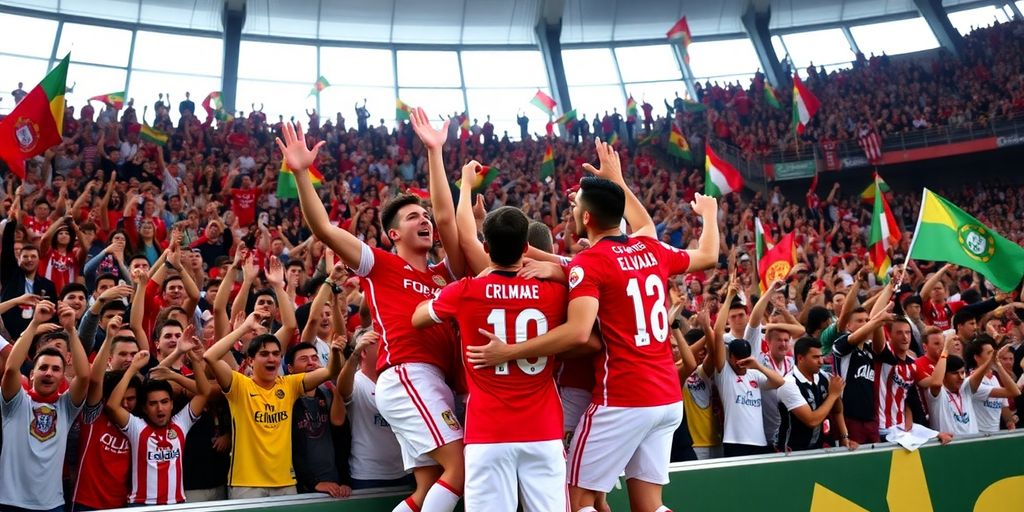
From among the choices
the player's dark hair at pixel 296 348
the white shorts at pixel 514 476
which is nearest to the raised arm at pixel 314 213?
the white shorts at pixel 514 476

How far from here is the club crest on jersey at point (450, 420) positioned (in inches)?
168

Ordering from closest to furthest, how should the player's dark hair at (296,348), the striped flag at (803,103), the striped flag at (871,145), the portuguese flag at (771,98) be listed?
the player's dark hair at (296,348), the striped flag at (803,103), the striped flag at (871,145), the portuguese flag at (771,98)

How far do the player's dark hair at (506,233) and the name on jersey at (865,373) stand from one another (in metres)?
4.17

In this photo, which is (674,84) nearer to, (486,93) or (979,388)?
(486,93)

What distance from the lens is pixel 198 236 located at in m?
11.9

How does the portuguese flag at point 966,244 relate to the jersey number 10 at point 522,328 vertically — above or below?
above

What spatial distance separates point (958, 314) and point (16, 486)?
9.21m

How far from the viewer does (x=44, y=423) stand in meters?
5.17

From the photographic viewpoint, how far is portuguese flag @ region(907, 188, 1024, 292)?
852cm

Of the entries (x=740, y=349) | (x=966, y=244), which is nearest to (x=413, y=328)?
(x=740, y=349)

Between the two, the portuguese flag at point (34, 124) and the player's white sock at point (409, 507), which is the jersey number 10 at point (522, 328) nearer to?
the player's white sock at point (409, 507)

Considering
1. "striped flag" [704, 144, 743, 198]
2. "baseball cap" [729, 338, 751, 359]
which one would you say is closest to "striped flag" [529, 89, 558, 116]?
"striped flag" [704, 144, 743, 198]

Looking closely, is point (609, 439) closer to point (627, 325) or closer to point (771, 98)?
point (627, 325)

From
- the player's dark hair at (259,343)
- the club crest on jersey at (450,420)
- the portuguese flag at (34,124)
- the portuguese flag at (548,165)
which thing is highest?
the portuguese flag at (548,165)
